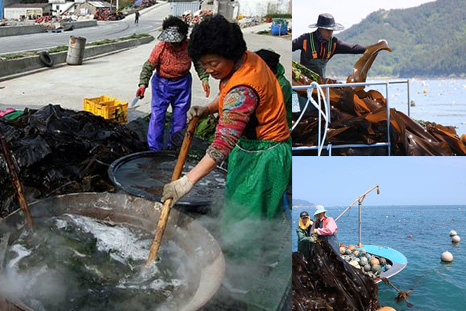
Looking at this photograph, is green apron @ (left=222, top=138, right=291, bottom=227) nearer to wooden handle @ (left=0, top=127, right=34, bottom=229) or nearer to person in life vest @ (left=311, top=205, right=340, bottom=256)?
person in life vest @ (left=311, top=205, right=340, bottom=256)

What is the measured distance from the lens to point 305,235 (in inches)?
98.4

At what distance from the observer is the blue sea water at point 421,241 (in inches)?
80.2

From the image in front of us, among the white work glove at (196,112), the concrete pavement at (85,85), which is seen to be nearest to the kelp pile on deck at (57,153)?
the white work glove at (196,112)

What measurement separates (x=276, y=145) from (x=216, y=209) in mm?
641

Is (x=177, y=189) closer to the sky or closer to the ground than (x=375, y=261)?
closer to the sky

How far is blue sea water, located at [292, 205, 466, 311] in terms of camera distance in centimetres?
204

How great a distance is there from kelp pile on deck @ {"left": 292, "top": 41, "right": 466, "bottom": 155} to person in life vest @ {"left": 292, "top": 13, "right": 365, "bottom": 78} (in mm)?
50

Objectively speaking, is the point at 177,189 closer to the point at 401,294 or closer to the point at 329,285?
the point at 329,285

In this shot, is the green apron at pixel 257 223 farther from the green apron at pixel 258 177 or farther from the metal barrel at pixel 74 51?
the metal barrel at pixel 74 51

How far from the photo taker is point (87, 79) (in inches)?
377

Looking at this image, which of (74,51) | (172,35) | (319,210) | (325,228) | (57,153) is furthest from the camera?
(74,51)

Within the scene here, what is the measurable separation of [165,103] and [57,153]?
4.80 ft

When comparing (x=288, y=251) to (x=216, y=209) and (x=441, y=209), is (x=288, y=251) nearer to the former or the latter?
(x=216, y=209)

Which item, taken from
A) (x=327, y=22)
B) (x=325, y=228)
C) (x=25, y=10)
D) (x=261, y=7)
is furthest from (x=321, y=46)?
(x=25, y=10)
